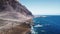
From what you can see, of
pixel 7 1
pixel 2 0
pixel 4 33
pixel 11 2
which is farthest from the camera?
pixel 11 2

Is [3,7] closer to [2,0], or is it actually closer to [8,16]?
[2,0]

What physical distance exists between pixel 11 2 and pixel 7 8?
26.7 feet

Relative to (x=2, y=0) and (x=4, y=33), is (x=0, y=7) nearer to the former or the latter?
(x=2, y=0)

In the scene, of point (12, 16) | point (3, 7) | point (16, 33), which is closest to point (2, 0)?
point (3, 7)

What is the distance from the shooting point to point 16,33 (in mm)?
44156

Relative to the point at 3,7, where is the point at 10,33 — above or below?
below

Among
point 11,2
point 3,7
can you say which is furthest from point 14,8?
point 3,7

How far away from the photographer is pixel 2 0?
8762 cm

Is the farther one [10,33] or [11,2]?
[11,2]

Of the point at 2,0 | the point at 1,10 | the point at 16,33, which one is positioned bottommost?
the point at 16,33

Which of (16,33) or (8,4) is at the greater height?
(8,4)

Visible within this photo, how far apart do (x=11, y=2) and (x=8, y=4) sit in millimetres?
5104

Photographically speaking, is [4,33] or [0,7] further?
[0,7]

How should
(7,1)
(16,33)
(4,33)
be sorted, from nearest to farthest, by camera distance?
1. (4,33)
2. (16,33)
3. (7,1)
